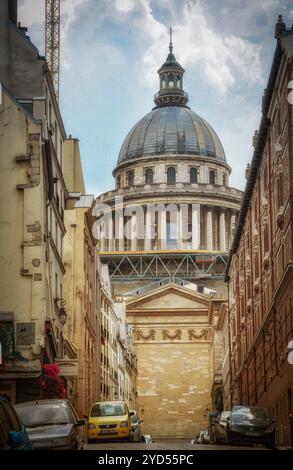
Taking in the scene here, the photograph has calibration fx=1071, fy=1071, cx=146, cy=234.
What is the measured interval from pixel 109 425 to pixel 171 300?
95.1 meters

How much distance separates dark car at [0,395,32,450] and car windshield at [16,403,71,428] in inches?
309

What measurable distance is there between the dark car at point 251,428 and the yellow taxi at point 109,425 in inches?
167

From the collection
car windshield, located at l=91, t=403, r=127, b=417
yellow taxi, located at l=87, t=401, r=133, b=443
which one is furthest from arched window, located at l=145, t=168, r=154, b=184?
yellow taxi, located at l=87, t=401, r=133, b=443

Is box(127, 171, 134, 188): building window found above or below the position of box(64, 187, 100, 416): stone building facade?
above

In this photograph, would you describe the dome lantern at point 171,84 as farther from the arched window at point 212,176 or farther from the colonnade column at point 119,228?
the colonnade column at point 119,228

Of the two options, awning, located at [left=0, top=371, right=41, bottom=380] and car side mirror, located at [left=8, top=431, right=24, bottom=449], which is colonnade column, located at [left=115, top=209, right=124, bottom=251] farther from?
car side mirror, located at [left=8, top=431, right=24, bottom=449]

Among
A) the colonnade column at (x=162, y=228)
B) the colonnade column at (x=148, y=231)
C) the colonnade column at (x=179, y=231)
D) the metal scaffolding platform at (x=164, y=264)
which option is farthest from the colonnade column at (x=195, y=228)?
the metal scaffolding platform at (x=164, y=264)

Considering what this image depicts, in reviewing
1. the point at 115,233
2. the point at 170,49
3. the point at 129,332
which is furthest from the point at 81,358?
the point at 170,49

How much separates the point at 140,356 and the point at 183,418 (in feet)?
31.9

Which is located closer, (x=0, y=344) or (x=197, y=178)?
(x=0, y=344)

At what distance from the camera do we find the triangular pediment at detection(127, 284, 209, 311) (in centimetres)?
13550

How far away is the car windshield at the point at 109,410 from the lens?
43000 mm

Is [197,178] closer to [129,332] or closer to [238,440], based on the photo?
[129,332]
